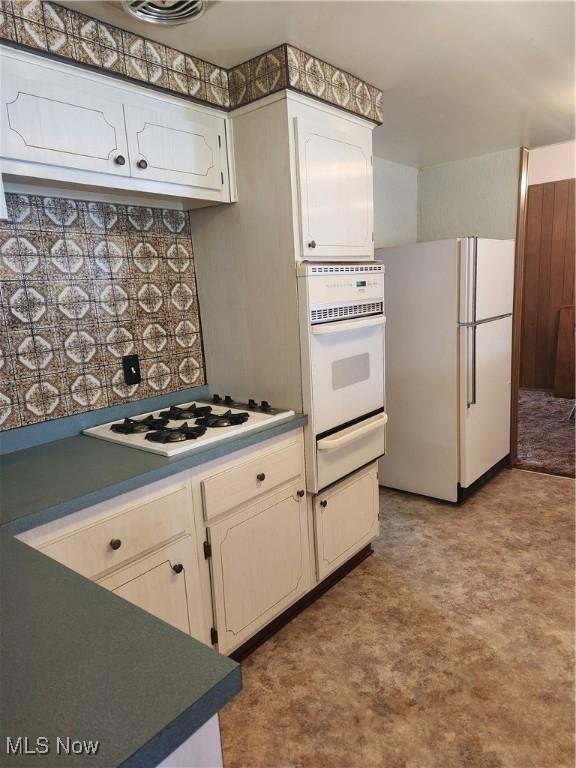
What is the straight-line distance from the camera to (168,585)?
1689 millimetres

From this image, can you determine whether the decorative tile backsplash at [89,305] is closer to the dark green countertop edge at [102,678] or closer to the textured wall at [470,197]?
the dark green countertop edge at [102,678]

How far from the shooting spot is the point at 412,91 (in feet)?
7.99

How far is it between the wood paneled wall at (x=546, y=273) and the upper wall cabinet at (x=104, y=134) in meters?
4.96

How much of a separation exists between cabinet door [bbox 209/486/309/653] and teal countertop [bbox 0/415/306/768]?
2.99ft

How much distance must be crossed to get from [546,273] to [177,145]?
17.4 ft

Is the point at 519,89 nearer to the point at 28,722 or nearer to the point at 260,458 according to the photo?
the point at 260,458

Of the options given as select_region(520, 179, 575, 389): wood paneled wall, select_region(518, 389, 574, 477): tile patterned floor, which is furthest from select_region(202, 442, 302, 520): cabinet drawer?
select_region(520, 179, 575, 389): wood paneled wall

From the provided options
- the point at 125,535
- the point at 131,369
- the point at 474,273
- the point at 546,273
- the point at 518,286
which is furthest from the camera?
the point at 546,273

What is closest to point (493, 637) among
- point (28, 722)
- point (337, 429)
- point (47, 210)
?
point (337, 429)

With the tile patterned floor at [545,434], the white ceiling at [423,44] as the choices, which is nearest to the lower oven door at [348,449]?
the white ceiling at [423,44]

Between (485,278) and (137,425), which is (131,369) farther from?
(485,278)

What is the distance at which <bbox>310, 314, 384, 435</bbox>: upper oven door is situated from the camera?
Answer: 7.14ft

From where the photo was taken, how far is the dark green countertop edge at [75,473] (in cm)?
134

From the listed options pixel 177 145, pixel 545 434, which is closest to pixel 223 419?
pixel 177 145
